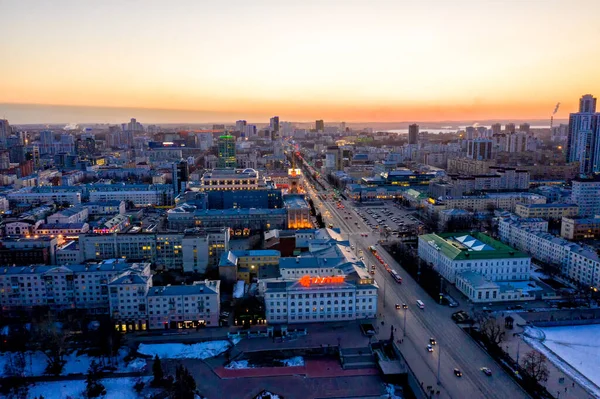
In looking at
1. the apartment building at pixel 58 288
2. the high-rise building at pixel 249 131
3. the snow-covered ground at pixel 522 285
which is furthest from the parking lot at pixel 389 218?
the high-rise building at pixel 249 131

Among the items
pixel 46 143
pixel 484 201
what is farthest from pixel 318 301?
pixel 46 143

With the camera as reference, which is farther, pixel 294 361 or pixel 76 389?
pixel 294 361

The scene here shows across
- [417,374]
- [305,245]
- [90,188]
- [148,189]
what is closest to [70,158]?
[90,188]

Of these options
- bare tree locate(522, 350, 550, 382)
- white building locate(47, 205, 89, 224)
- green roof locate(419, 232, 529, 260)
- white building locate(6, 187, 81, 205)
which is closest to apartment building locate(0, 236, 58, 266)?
white building locate(47, 205, 89, 224)

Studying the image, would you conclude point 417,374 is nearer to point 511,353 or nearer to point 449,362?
point 449,362

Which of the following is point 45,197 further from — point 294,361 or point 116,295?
point 294,361

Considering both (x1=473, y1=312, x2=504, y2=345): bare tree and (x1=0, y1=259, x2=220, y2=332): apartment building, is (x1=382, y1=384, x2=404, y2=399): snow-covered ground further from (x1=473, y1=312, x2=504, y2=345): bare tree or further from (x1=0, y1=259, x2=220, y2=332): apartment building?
(x1=0, y1=259, x2=220, y2=332): apartment building
